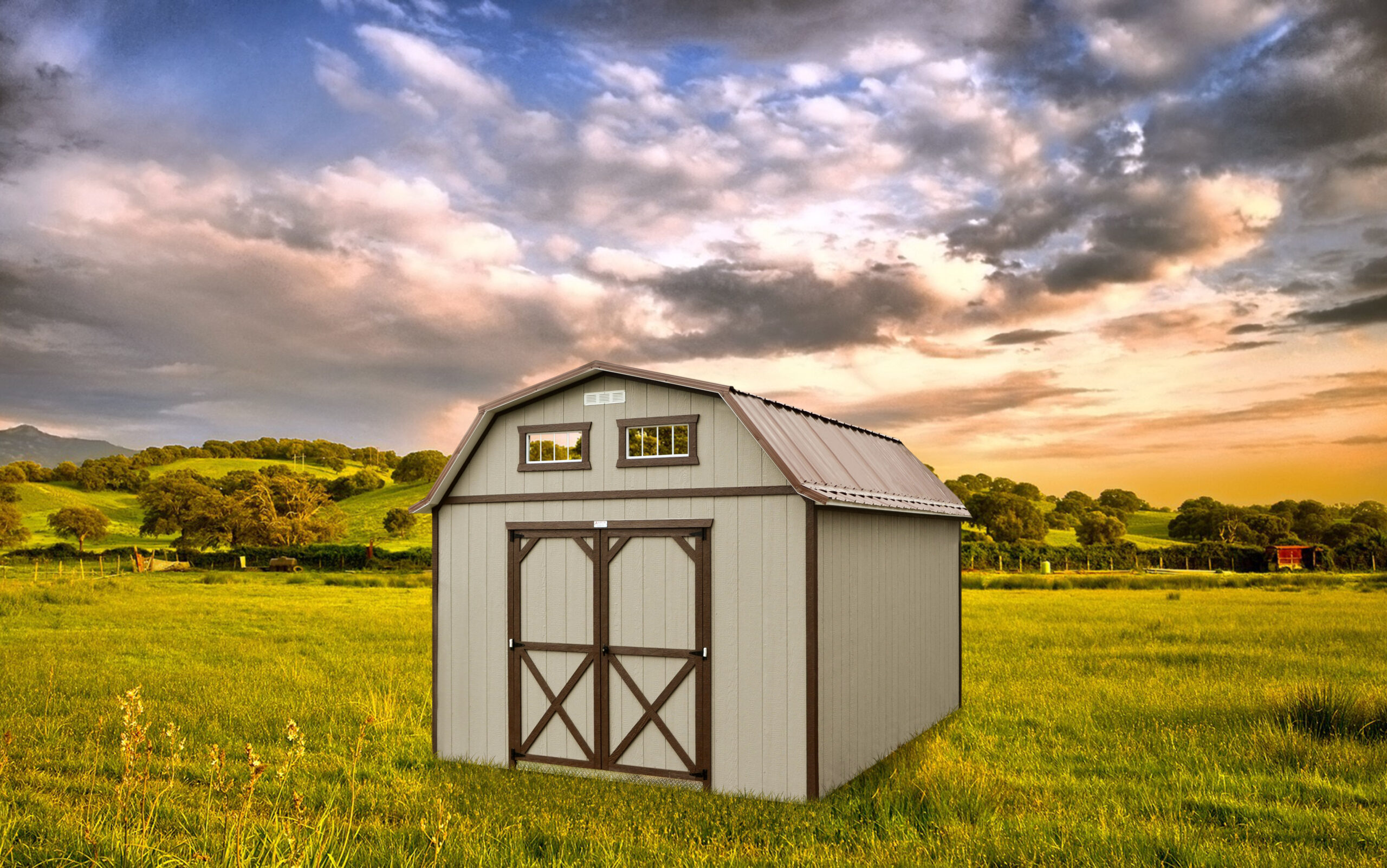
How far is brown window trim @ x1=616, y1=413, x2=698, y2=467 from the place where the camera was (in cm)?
1155

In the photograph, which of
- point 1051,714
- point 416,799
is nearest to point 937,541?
point 1051,714

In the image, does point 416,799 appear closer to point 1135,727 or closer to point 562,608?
point 562,608

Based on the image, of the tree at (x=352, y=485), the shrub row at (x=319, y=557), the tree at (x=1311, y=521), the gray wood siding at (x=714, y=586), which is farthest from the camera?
the tree at (x=352, y=485)

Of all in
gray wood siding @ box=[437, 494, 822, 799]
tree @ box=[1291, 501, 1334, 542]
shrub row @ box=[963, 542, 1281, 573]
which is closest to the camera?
gray wood siding @ box=[437, 494, 822, 799]

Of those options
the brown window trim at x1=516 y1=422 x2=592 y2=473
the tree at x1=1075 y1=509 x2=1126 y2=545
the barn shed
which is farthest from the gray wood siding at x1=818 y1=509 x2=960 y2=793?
the tree at x1=1075 y1=509 x2=1126 y2=545

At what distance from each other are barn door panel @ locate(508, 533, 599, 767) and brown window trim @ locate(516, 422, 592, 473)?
0.83 meters

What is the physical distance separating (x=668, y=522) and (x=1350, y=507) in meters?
116

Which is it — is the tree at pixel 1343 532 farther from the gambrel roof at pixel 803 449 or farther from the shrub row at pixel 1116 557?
the gambrel roof at pixel 803 449

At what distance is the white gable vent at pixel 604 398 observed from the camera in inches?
473

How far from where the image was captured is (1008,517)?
82.9 metres

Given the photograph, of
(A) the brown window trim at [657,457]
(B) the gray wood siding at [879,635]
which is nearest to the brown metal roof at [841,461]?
(B) the gray wood siding at [879,635]

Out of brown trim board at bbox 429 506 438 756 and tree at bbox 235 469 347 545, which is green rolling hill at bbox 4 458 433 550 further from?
brown trim board at bbox 429 506 438 756

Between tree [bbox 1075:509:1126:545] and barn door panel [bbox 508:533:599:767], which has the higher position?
barn door panel [bbox 508:533:599:767]

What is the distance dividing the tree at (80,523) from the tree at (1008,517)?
71313 millimetres
